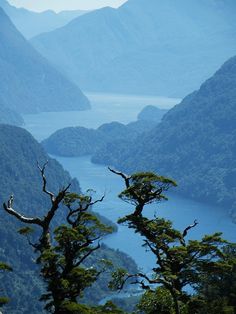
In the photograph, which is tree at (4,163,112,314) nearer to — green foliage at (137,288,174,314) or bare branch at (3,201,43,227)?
bare branch at (3,201,43,227)

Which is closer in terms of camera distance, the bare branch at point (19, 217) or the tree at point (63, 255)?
the bare branch at point (19, 217)

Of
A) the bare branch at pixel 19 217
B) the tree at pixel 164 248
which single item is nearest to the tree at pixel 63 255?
the bare branch at pixel 19 217

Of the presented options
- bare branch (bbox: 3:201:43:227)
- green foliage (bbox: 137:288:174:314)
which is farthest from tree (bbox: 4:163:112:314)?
green foliage (bbox: 137:288:174:314)

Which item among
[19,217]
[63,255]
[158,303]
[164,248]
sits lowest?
[158,303]

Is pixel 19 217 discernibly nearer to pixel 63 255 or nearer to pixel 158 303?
pixel 63 255

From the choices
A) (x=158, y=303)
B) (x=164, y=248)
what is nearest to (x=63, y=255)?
(x=164, y=248)

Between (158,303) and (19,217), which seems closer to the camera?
(158,303)

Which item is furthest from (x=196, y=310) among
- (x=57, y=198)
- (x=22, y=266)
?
(x=22, y=266)

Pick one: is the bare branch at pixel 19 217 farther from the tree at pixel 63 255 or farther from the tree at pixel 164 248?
the tree at pixel 164 248

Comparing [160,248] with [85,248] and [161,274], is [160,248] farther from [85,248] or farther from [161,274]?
[85,248]

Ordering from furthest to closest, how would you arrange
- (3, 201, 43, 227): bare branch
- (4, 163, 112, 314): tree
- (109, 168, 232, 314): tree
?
(109, 168, 232, 314): tree, (4, 163, 112, 314): tree, (3, 201, 43, 227): bare branch

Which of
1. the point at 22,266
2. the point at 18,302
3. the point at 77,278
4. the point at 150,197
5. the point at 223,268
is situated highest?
the point at 22,266
